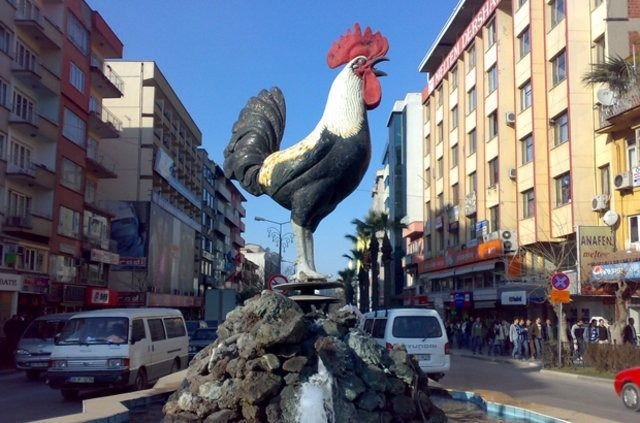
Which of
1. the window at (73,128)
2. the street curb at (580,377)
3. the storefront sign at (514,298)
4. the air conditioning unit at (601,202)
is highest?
the window at (73,128)

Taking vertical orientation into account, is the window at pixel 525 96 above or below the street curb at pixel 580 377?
above

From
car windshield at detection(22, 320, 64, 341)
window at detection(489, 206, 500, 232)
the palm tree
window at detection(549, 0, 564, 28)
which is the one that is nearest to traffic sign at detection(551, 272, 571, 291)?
the palm tree

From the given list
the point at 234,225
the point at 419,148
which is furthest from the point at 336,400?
the point at 234,225

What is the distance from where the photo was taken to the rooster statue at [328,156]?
26.0ft

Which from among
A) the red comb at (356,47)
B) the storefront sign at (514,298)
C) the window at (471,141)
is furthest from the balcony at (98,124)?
the red comb at (356,47)

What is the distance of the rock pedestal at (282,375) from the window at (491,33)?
37.8m

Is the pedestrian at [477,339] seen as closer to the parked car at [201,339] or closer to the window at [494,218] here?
the window at [494,218]

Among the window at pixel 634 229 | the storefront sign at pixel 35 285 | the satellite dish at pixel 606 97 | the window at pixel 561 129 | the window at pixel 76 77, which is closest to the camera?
the window at pixel 634 229

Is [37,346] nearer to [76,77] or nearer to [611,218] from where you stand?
[76,77]

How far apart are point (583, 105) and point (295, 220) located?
26.4 m

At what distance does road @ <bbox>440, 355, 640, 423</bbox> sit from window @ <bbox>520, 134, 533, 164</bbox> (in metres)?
14.2

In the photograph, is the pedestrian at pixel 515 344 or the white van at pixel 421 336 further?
the pedestrian at pixel 515 344

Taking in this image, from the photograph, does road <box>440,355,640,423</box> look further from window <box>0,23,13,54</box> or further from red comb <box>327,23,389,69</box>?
window <box>0,23,13,54</box>

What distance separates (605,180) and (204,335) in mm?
19057
